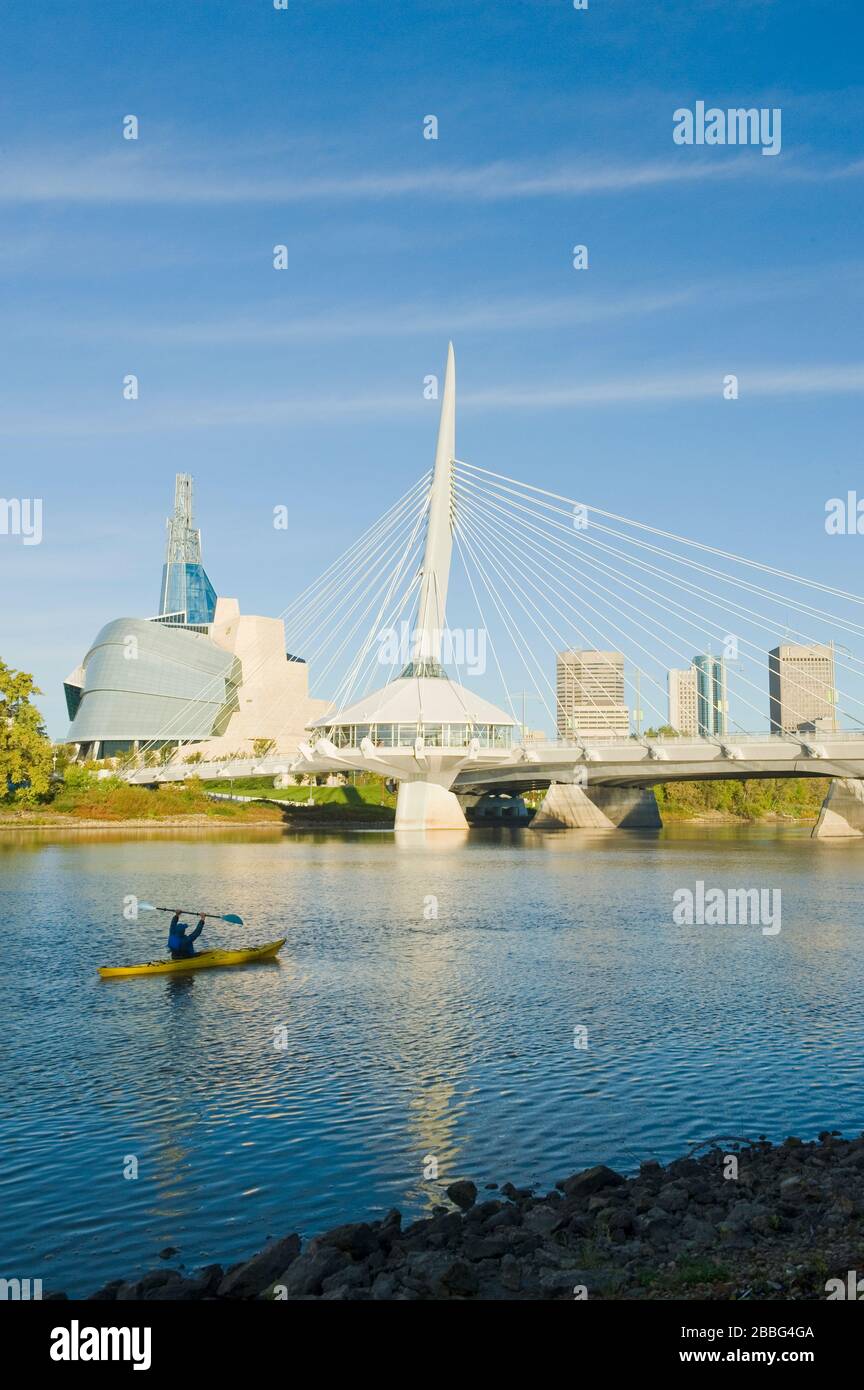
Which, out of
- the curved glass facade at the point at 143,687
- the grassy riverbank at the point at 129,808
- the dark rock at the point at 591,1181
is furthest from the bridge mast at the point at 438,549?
the curved glass facade at the point at 143,687

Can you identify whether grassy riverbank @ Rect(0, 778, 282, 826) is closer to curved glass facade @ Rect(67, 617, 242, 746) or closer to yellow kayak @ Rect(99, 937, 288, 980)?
curved glass facade @ Rect(67, 617, 242, 746)

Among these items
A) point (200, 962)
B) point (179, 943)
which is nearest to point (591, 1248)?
point (179, 943)

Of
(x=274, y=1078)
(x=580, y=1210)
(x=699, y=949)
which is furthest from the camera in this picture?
(x=699, y=949)

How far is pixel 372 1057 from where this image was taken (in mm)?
21562

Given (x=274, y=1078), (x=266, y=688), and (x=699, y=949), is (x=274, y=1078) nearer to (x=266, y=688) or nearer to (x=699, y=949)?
(x=699, y=949)

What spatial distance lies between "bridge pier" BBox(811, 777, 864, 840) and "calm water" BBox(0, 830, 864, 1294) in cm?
5033

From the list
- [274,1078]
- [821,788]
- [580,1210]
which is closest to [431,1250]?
[580,1210]

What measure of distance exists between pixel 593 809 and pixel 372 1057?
95069mm

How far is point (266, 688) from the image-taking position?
195 m

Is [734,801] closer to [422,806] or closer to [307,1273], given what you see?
[422,806]

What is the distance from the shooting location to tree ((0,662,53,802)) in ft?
317

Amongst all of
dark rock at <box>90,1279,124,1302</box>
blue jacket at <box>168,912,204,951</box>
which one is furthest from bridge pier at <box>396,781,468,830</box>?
dark rock at <box>90,1279,124,1302</box>

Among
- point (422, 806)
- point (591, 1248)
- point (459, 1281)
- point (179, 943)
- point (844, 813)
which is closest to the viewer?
point (459, 1281)
